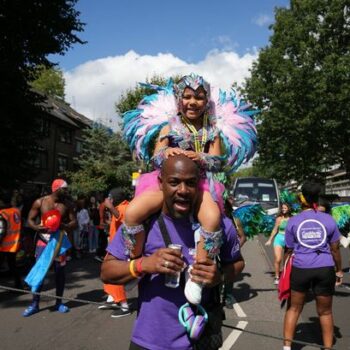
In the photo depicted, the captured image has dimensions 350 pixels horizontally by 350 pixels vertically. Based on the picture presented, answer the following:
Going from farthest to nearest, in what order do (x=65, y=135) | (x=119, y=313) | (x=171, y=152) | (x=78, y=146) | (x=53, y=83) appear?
(x=53, y=83)
(x=78, y=146)
(x=65, y=135)
(x=119, y=313)
(x=171, y=152)

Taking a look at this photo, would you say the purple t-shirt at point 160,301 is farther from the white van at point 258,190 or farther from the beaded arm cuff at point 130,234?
the white van at point 258,190

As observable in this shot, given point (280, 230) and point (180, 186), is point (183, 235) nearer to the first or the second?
point (180, 186)

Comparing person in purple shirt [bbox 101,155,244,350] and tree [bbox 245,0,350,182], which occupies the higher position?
tree [bbox 245,0,350,182]

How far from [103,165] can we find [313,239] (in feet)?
110

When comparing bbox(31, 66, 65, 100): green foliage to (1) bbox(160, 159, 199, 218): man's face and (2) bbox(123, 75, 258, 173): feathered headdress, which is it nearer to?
(2) bbox(123, 75, 258, 173): feathered headdress

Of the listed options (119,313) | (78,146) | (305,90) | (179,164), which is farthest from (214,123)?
(78,146)

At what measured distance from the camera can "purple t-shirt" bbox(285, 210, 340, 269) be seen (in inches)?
190

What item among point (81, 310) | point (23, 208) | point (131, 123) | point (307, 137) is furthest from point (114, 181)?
point (131, 123)

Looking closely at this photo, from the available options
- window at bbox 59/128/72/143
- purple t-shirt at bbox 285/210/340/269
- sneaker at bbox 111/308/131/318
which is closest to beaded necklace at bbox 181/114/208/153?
purple t-shirt at bbox 285/210/340/269

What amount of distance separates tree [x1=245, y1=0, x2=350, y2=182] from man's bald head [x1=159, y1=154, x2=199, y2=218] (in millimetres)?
28171

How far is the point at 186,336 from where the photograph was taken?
2.34 m

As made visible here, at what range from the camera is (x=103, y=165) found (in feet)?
123

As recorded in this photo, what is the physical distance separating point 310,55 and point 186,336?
31195 mm

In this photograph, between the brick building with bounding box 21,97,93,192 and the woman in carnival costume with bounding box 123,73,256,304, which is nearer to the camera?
the woman in carnival costume with bounding box 123,73,256,304
